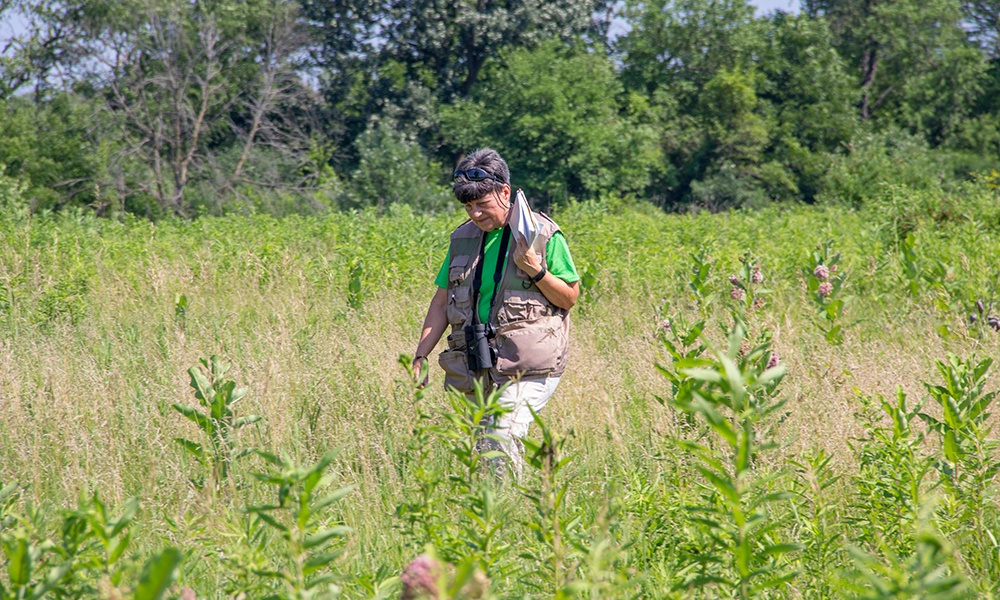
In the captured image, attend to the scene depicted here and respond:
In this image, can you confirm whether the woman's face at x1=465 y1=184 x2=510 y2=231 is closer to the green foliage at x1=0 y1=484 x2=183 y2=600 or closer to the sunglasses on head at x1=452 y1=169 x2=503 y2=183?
the sunglasses on head at x1=452 y1=169 x2=503 y2=183

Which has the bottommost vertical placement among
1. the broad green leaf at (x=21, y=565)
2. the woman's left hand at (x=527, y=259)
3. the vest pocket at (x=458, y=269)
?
the vest pocket at (x=458, y=269)

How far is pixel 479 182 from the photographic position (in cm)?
347

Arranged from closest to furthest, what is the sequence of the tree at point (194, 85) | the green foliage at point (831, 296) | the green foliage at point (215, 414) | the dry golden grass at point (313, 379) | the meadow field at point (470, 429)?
1. the meadow field at point (470, 429)
2. the green foliage at point (215, 414)
3. the dry golden grass at point (313, 379)
4. the green foliage at point (831, 296)
5. the tree at point (194, 85)

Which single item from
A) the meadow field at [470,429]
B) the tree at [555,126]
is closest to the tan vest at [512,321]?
the meadow field at [470,429]

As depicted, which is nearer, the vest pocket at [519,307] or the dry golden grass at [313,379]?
the vest pocket at [519,307]

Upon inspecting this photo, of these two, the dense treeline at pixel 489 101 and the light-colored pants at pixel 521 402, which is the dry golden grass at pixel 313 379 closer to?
the light-colored pants at pixel 521 402

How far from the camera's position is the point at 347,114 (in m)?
29.7

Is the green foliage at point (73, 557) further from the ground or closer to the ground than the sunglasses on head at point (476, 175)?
closer to the ground

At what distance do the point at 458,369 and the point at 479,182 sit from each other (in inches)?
29.0

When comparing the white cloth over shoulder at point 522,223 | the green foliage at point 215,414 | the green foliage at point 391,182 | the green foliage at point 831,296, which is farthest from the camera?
the green foliage at point 391,182

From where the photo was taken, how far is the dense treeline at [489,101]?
73.9ft

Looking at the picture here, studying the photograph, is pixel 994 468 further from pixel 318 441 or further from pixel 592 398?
pixel 318 441

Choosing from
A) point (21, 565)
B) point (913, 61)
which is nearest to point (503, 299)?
point (21, 565)

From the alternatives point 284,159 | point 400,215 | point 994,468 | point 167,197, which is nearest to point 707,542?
point 994,468
